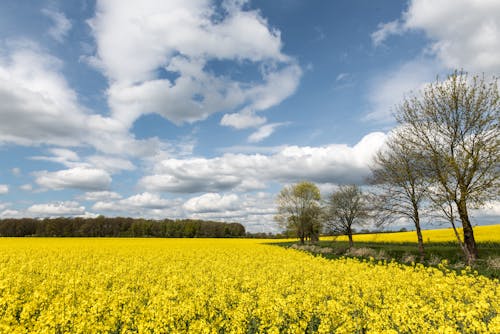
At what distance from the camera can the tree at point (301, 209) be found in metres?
51.9

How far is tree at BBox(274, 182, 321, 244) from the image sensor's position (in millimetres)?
51938

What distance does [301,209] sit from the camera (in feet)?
177

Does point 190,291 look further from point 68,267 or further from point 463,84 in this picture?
point 463,84

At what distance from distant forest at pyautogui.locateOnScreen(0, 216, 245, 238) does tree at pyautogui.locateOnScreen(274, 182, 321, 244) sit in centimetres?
4224

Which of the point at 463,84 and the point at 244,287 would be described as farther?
the point at 463,84

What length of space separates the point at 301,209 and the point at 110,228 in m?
58.7

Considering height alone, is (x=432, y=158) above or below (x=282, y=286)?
above

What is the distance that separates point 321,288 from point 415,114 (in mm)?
18835

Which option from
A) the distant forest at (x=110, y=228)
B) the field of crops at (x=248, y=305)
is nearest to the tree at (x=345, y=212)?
the field of crops at (x=248, y=305)

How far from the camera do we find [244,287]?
1091cm

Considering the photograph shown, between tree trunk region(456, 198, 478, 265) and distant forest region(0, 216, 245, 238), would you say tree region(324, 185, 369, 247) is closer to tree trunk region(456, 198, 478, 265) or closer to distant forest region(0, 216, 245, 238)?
tree trunk region(456, 198, 478, 265)

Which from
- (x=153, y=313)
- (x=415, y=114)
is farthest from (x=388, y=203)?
(x=153, y=313)

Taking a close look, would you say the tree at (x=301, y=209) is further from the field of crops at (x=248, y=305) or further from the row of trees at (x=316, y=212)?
the field of crops at (x=248, y=305)

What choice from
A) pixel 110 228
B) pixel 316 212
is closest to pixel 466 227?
pixel 316 212
